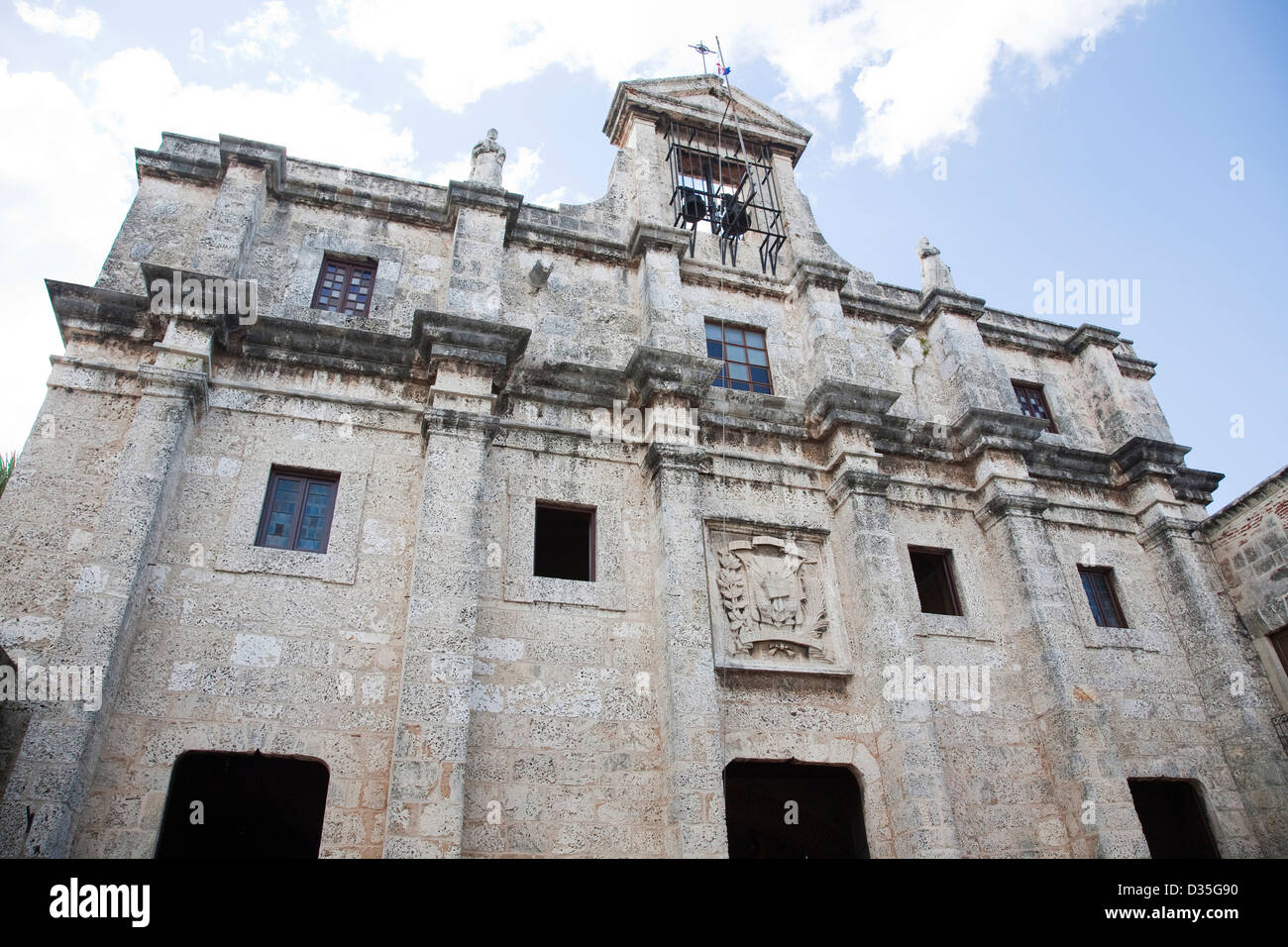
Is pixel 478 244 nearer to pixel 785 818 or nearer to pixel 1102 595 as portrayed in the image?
pixel 785 818

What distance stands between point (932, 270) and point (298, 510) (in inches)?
426

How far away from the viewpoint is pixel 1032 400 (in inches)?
553

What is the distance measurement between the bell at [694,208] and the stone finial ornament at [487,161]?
315 cm

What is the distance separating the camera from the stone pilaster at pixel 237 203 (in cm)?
980

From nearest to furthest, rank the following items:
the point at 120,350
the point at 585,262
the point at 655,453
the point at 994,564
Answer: the point at 120,350 → the point at 655,453 → the point at 994,564 → the point at 585,262

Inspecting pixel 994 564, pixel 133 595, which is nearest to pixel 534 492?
pixel 133 595

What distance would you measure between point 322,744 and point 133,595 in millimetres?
2229

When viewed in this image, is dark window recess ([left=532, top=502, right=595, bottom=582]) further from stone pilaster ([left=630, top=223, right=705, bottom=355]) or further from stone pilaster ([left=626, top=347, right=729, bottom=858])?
stone pilaster ([left=630, top=223, right=705, bottom=355])

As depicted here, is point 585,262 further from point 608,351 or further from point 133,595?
point 133,595

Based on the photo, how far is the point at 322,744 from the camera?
25.4 feet

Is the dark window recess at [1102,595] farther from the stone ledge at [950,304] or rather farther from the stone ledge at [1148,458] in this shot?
the stone ledge at [950,304]

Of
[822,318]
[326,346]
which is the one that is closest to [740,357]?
[822,318]

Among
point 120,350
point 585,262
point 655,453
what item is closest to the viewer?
point 120,350

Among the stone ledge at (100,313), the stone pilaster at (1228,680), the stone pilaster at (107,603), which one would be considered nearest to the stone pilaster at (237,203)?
the stone ledge at (100,313)
